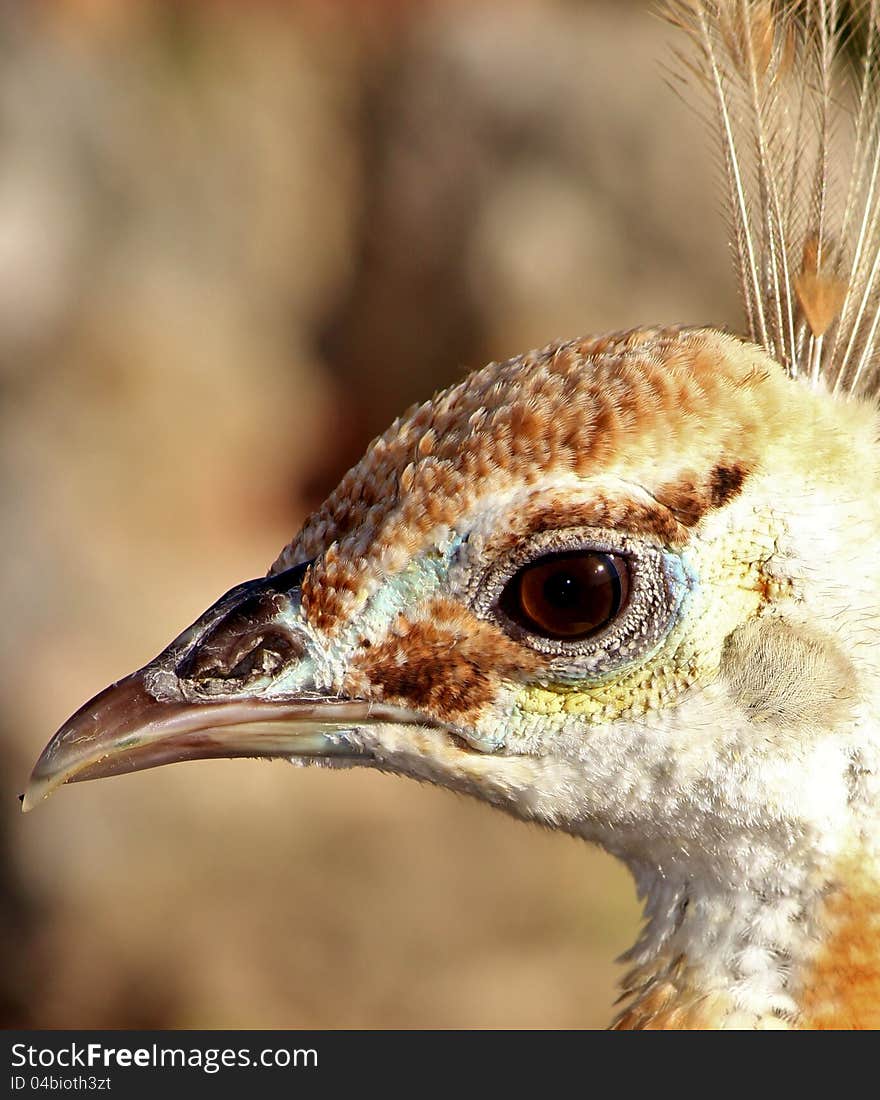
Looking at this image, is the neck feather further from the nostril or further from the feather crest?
the feather crest

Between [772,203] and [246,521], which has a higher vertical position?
[772,203]

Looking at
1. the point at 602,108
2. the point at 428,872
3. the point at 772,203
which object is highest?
the point at 602,108

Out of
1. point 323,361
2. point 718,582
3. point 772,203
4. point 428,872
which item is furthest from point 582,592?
point 323,361

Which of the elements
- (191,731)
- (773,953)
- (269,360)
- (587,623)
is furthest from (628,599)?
(269,360)

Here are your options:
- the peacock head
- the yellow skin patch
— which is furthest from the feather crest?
the yellow skin patch

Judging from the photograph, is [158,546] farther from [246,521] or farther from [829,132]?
[829,132]

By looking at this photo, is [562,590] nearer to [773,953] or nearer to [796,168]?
[773,953]

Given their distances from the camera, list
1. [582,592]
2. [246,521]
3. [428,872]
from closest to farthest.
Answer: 1. [582,592]
2. [428,872]
3. [246,521]

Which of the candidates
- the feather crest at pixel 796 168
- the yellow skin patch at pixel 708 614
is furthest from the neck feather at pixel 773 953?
the feather crest at pixel 796 168
